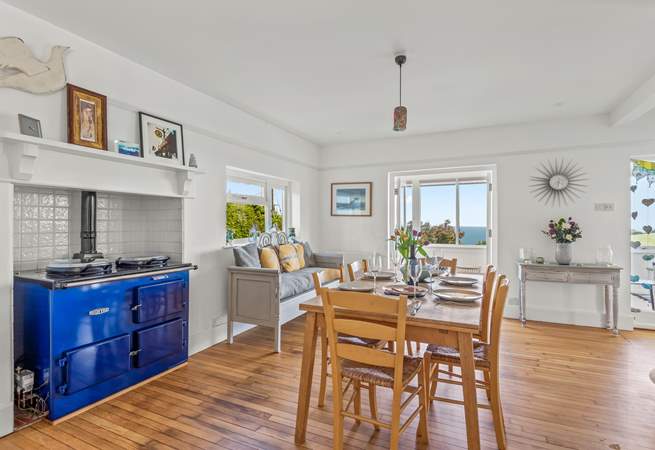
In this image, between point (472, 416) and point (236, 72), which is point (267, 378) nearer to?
point (472, 416)

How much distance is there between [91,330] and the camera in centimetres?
235

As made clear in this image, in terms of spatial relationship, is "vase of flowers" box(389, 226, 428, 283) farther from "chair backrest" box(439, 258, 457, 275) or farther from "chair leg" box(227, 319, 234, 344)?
"chair leg" box(227, 319, 234, 344)

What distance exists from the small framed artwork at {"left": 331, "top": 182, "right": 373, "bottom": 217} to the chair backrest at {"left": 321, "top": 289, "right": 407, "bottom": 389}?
12.9 feet

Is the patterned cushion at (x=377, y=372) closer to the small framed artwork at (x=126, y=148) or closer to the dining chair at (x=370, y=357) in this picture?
the dining chair at (x=370, y=357)

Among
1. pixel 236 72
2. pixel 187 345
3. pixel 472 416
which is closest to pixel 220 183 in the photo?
pixel 236 72

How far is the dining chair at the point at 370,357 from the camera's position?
1.62 m

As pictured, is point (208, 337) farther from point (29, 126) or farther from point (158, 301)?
point (29, 126)

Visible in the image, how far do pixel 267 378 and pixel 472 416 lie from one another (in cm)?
166

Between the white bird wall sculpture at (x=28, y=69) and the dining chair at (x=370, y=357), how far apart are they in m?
2.31

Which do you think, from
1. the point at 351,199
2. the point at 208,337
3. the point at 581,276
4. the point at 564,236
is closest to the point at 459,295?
the point at 208,337

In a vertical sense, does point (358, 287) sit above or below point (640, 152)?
below

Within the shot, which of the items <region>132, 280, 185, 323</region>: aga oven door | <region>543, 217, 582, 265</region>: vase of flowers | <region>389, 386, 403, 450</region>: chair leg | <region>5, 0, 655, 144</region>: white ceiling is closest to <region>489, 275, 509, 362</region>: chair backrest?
<region>389, 386, 403, 450</region>: chair leg

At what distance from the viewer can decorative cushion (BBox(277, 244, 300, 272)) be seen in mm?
4383

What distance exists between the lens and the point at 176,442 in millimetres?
2018
